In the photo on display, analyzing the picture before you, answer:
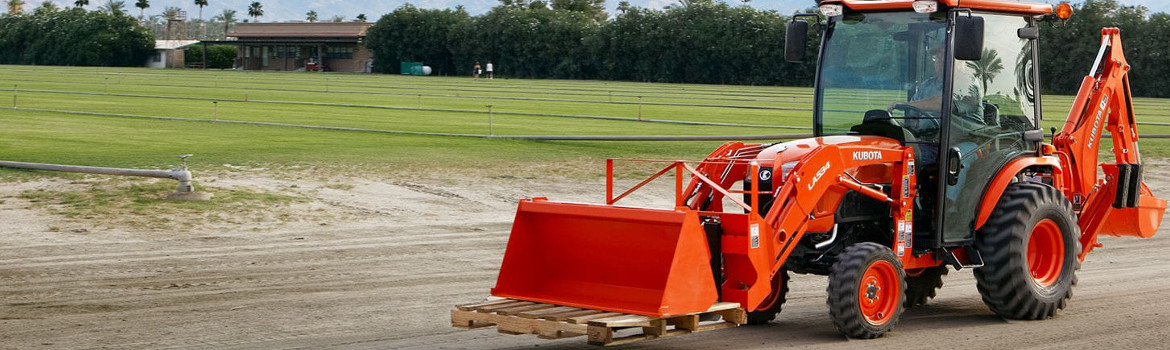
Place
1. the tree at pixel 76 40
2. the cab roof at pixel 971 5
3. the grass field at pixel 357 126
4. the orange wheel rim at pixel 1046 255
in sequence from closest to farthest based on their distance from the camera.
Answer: the cab roof at pixel 971 5, the orange wheel rim at pixel 1046 255, the grass field at pixel 357 126, the tree at pixel 76 40

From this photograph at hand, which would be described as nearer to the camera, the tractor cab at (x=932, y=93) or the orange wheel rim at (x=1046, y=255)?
the tractor cab at (x=932, y=93)

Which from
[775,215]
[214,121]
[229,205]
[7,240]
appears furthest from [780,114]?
[775,215]

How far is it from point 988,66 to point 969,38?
1.22m

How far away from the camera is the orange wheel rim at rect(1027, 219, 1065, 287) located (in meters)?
10.3

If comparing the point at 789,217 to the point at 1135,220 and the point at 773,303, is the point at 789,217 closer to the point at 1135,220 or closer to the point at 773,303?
the point at 773,303

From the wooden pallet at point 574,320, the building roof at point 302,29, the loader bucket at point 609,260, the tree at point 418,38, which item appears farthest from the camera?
the building roof at point 302,29

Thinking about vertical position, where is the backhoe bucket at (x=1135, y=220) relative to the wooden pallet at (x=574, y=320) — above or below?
above

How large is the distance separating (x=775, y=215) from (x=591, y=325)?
1450 millimetres

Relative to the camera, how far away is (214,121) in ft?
97.5

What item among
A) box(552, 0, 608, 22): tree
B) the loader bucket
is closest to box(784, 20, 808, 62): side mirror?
the loader bucket

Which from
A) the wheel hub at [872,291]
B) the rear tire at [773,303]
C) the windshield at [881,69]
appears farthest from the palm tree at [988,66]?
the rear tire at [773,303]

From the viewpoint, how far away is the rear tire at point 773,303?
9.56 meters

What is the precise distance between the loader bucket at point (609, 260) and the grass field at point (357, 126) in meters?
11.6

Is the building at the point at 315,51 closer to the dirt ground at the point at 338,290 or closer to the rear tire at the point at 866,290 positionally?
the dirt ground at the point at 338,290
